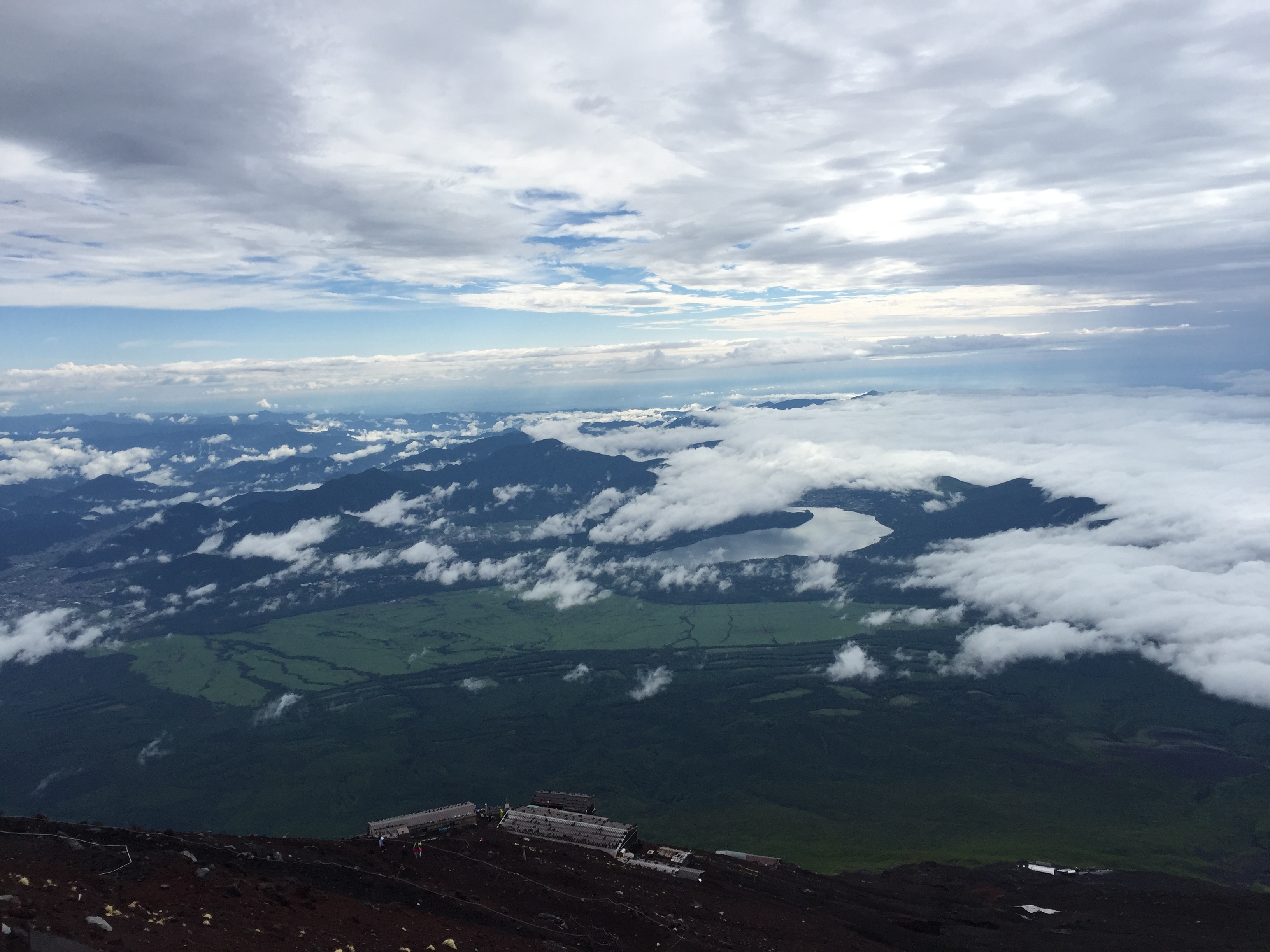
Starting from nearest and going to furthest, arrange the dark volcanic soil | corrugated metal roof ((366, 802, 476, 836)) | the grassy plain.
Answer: the dark volcanic soil
corrugated metal roof ((366, 802, 476, 836))
the grassy plain

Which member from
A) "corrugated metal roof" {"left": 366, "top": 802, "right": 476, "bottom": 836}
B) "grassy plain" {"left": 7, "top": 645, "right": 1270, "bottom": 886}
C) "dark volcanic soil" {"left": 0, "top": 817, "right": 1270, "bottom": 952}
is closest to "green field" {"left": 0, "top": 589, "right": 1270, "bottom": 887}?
"grassy plain" {"left": 7, "top": 645, "right": 1270, "bottom": 886}

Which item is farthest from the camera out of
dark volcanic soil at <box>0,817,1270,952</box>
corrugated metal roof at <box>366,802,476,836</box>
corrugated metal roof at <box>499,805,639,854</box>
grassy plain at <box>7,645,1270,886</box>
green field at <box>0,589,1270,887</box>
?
grassy plain at <box>7,645,1270,886</box>

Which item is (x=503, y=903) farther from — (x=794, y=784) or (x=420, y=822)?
(x=794, y=784)

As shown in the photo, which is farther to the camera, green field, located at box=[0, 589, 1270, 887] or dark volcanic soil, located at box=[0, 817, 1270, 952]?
green field, located at box=[0, 589, 1270, 887]

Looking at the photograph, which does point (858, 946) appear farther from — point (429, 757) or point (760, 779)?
point (429, 757)

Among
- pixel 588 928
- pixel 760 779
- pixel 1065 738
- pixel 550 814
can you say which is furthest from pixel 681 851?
pixel 1065 738

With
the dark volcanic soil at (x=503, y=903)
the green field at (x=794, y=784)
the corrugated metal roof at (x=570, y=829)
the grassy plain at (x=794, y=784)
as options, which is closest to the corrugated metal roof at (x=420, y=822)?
the corrugated metal roof at (x=570, y=829)

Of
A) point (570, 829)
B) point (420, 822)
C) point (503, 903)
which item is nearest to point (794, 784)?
point (570, 829)

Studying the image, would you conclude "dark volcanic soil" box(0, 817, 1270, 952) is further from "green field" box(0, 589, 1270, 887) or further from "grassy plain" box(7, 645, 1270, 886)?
"grassy plain" box(7, 645, 1270, 886)
